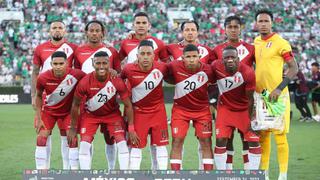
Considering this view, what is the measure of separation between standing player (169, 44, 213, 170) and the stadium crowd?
86.4 ft

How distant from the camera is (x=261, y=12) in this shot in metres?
9.85

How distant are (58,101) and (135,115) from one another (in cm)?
110

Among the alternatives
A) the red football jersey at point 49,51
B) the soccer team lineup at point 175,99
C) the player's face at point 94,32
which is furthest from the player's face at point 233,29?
the red football jersey at point 49,51

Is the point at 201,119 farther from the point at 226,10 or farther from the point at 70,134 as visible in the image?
the point at 226,10

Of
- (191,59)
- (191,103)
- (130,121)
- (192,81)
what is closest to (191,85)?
(192,81)

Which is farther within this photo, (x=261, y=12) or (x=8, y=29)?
(x=8, y=29)

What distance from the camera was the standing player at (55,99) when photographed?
952 centimetres

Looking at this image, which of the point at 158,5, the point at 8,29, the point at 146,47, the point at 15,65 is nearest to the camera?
the point at 146,47

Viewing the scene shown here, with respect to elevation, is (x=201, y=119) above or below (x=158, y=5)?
below

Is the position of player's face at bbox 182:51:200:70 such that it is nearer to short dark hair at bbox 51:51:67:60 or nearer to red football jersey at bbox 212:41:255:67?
red football jersey at bbox 212:41:255:67

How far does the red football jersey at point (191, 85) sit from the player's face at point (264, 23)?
987mm

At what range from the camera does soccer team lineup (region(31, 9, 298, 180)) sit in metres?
9.38

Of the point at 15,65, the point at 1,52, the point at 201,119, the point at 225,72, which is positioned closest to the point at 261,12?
the point at 225,72

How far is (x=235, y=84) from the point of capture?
9.47 m
